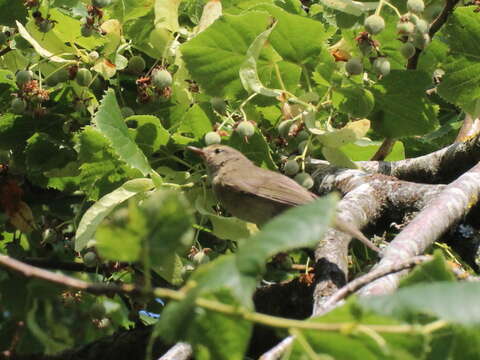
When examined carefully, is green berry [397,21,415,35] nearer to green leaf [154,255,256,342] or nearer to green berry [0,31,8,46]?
green berry [0,31,8,46]

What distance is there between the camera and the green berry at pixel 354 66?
339 cm

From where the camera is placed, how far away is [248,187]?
430cm

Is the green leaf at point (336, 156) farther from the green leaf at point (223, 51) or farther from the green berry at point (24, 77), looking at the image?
the green berry at point (24, 77)

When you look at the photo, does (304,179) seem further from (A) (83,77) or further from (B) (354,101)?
(A) (83,77)

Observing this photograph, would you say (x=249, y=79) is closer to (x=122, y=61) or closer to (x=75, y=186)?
(x=122, y=61)

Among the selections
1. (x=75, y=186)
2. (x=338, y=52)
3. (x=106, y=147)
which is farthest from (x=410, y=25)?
(x=75, y=186)

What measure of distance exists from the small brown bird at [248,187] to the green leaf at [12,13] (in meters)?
1.06

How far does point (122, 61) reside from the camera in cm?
380

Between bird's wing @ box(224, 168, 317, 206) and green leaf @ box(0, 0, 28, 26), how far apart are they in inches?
50.6

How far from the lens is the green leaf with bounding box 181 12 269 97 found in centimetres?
348

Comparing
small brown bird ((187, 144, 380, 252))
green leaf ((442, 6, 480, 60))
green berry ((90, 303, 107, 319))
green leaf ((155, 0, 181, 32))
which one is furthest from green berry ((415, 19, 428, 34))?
green berry ((90, 303, 107, 319))

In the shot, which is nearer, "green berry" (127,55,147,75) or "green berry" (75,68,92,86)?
"green berry" (75,68,92,86)

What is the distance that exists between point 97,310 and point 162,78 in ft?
3.43

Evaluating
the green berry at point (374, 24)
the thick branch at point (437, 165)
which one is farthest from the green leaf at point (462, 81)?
the green berry at point (374, 24)
